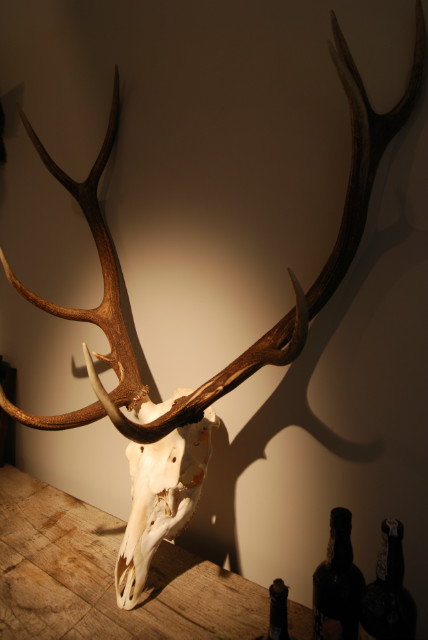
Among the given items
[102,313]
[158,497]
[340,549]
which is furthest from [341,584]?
[102,313]

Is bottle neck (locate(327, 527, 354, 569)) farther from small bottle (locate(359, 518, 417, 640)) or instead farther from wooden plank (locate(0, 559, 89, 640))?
wooden plank (locate(0, 559, 89, 640))

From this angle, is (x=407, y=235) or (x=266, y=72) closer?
(x=407, y=235)

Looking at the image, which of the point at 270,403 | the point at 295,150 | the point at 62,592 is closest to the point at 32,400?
the point at 62,592

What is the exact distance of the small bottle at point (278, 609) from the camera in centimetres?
65

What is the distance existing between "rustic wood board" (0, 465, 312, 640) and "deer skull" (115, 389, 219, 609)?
0.06 metres

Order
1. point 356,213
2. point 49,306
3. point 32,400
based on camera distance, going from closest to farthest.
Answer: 1. point 356,213
2. point 49,306
3. point 32,400

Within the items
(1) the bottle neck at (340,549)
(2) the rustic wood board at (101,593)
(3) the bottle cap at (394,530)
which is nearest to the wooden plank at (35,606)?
(2) the rustic wood board at (101,593)

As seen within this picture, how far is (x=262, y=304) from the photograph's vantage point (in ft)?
3.06

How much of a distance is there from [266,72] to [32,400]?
1351 mm

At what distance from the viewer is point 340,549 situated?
2.25 feet

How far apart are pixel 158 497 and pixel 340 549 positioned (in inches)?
15.0

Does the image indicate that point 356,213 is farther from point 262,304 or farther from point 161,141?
point 161,141

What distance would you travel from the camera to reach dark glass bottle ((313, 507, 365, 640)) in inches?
27.0

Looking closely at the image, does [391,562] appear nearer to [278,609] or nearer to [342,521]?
[342,521]
